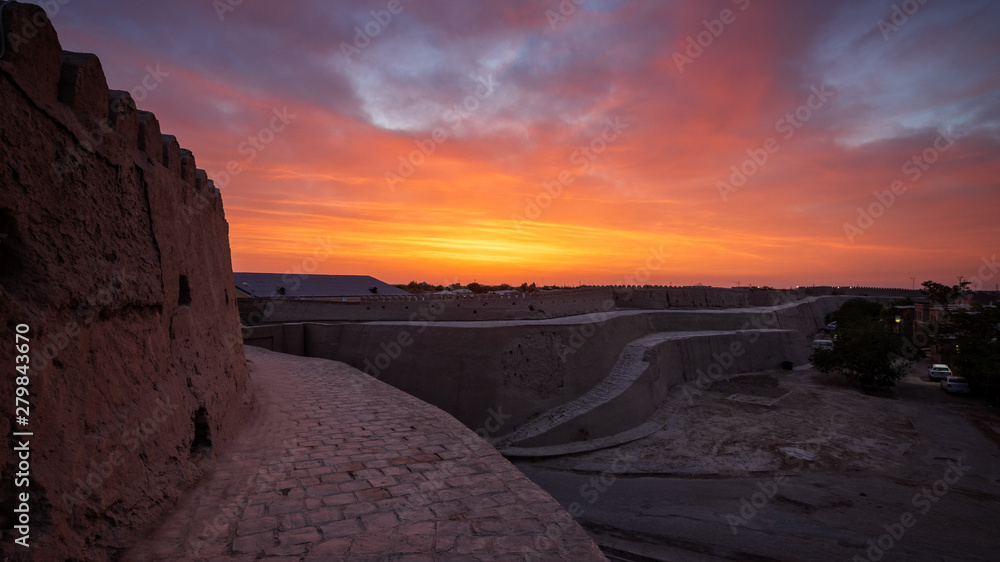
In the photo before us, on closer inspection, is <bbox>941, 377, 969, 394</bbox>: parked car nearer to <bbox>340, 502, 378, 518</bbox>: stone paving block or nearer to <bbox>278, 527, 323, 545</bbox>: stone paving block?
<bbox>340, 502, 378, 518</bbox>: stone paving block

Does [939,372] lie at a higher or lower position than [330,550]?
lower

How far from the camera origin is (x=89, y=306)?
8.95 feet

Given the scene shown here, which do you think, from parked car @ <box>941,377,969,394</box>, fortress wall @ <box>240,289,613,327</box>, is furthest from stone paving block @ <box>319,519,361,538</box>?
parked car @ <box>941,377,969,394</box>

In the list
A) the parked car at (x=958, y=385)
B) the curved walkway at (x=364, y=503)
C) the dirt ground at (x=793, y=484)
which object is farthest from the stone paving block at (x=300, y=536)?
the parked car at (x=958, y=385)

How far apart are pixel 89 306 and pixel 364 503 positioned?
2202mm

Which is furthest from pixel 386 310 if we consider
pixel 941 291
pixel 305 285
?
pixel 941 291

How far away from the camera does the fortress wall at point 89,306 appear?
7.48 ft

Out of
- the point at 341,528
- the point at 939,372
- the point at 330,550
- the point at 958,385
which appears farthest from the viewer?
the point at 939,372

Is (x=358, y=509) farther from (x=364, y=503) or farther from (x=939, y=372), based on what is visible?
(x=939, y=372)

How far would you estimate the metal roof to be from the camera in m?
27.2

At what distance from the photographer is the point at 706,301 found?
29.0 m

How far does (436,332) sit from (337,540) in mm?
10060

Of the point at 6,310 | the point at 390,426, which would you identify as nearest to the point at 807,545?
the point at 390,426

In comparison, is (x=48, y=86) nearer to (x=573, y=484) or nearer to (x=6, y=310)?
(x=6, y=310)
